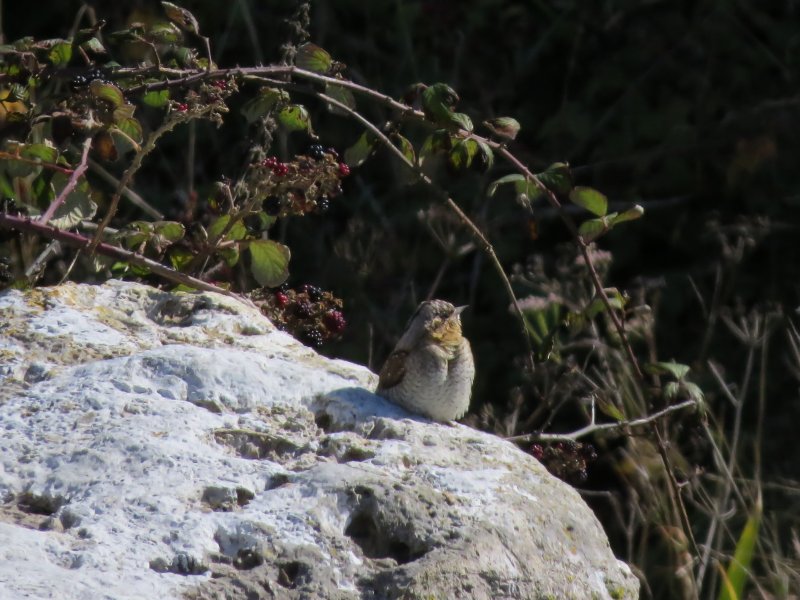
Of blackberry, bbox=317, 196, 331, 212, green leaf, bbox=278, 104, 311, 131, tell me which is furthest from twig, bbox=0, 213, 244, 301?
green leaf, bbox=278, 104, 311, 131

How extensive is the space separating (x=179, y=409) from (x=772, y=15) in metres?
4.67

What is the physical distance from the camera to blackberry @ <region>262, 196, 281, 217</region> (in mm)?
2934

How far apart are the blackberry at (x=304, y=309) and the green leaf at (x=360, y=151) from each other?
0.35m

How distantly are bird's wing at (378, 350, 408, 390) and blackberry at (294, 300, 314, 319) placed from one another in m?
0.29

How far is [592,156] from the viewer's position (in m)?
5.89

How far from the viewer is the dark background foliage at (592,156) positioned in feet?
18.0

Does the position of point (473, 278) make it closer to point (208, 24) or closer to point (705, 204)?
point (705, 204)

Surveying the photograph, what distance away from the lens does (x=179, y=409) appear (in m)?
2.11

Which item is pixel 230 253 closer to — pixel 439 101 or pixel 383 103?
pixel 383 103

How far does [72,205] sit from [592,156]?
362 centimetres

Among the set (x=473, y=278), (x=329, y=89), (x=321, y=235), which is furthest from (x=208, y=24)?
(x=329, y=89)

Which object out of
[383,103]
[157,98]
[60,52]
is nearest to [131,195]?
[157,98]

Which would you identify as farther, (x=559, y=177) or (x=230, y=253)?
(x=230, y=253)

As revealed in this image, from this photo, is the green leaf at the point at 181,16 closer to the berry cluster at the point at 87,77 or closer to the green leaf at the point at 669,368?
the berry cluster at the point at 87,77
